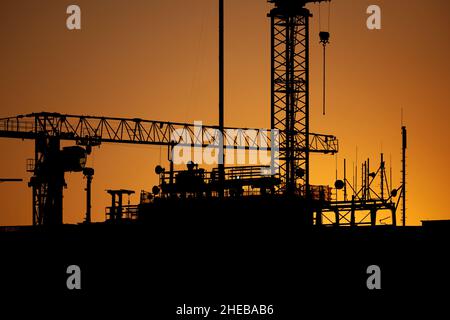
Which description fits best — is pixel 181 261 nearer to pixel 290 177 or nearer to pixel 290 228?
pixel 290 228

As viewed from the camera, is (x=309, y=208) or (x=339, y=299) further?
(x=309, y=208)

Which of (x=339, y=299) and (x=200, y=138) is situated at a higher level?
(x=200, y=138)

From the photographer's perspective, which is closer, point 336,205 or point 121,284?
point 121,284

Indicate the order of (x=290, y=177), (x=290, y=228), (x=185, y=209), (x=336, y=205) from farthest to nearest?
1. (x=290, y=177)
2. (x=336, y=205)
3. (x=185, y=209)
4. (x=290, y=228)

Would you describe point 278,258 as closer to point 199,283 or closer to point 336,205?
point 199,283

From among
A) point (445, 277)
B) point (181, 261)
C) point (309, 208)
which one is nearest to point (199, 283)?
point (181, 261)

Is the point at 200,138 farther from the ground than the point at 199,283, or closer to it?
farther from the ground

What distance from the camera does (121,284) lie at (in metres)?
63.4

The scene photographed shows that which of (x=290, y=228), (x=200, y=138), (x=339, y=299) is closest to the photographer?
(x=339, y=299)
